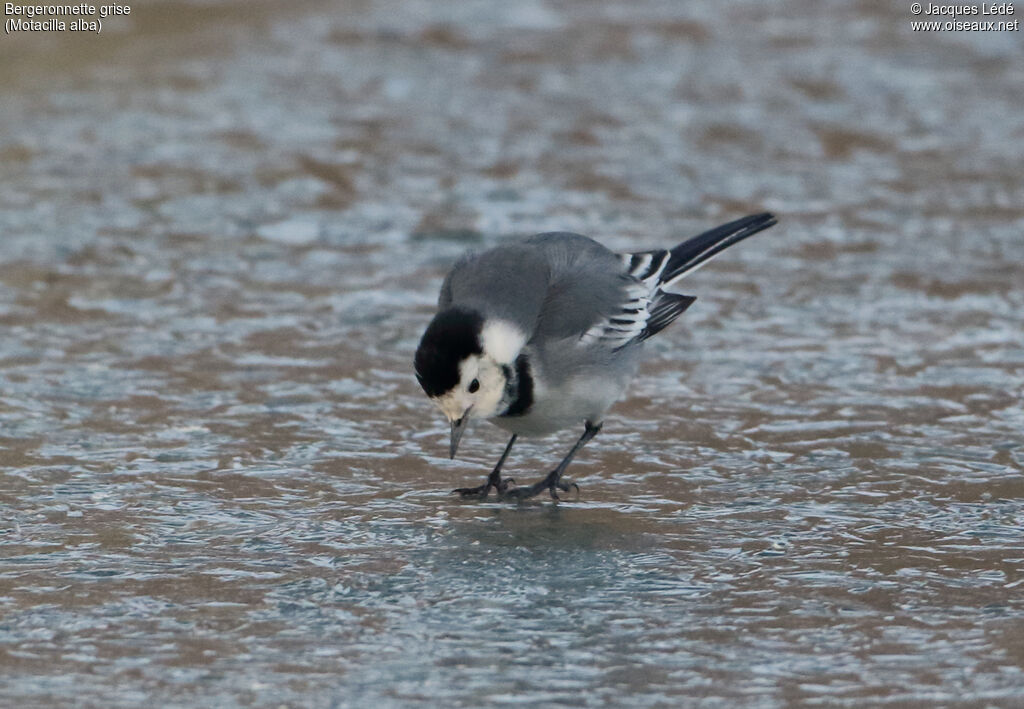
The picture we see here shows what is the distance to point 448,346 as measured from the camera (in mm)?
4555

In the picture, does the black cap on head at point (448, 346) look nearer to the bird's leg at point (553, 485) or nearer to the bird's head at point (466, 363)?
the bird's head at point (466, 363)

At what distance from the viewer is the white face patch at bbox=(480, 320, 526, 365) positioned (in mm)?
4637

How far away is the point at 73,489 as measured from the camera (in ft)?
16.3

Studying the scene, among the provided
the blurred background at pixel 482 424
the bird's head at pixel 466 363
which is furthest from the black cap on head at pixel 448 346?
the blurred background at pixel 482 424

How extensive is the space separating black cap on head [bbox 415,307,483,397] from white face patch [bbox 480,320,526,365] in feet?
0.09

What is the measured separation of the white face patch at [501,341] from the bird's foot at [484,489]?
55 centimetres

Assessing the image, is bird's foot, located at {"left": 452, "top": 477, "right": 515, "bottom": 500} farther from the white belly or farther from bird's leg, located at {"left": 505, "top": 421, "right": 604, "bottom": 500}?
the white belly

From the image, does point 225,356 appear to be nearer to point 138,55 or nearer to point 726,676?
point 726,676

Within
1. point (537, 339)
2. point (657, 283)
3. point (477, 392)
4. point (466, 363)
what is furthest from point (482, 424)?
point (466, 363)

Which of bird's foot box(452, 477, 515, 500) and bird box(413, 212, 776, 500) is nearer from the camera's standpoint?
bird box(413, 212, 776, 500)

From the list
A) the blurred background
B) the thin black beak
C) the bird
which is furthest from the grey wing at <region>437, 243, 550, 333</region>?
the blurred background

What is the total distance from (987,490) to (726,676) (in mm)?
1736

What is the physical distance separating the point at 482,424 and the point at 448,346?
1555 millimetres

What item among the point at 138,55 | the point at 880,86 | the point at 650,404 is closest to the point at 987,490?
the point at 650,404
